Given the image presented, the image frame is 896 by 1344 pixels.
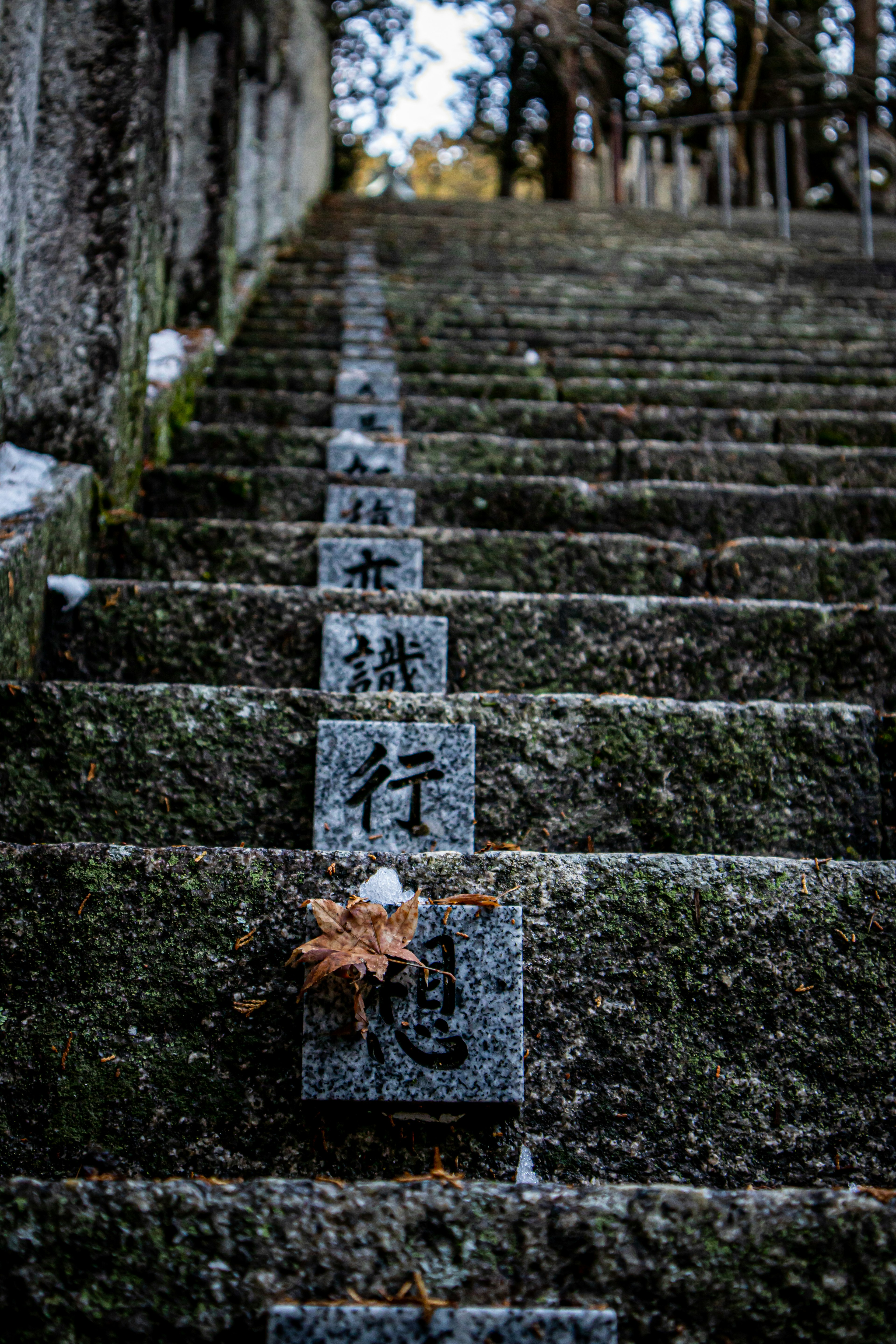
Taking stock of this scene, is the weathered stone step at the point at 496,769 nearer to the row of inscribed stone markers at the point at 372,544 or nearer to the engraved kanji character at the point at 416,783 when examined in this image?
the engraved kanji character at the point at 416,783

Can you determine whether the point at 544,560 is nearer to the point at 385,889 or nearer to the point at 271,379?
the point at 385,889

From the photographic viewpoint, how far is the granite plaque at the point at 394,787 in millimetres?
1527

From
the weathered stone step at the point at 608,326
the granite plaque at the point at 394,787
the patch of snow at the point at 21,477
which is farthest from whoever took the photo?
the weathered stone step at the point at 608,326

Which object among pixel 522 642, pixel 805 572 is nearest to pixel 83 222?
pixel 522 642

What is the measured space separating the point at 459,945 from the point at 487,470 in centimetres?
196

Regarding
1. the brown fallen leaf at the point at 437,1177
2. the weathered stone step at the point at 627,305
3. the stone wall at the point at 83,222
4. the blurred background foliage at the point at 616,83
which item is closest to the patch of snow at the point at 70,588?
the stone wall at the point at 83,222

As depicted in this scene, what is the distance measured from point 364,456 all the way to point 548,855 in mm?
1801

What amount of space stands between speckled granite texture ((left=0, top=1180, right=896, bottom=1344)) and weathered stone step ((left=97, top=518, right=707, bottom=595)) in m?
1.46

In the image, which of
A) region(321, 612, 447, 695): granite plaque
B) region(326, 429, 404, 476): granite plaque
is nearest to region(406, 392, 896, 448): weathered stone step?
region(326, 429, 404, 476): granite plaque

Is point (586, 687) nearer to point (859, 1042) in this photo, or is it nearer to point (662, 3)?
point (859, 1042)

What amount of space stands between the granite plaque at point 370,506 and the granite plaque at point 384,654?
0.71m

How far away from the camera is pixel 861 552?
7.61ft

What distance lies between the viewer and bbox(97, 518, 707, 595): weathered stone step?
2252 millimetres

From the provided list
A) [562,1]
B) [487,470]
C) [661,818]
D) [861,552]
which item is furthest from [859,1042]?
[562,1]
